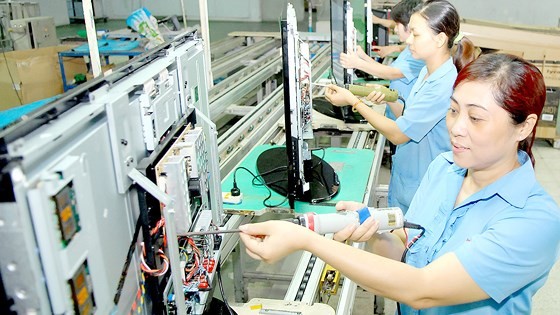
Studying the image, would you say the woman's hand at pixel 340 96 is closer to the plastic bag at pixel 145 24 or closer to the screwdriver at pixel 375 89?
the screwdriver at pixel 375 89

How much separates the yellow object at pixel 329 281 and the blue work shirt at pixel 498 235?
0.35m

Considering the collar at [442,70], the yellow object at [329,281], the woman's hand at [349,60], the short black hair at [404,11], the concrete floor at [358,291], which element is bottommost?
the concrete floor at [358,291]

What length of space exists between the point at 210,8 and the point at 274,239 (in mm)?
12367

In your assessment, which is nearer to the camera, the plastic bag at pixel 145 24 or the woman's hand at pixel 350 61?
the woman's hand at pixel 350 61

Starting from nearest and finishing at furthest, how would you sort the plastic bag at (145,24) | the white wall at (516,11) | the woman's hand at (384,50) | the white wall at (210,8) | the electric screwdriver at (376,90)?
the electric screwdriver at (376,90), the woman's hand at (384,50), the plastic bag at (145,24), the white wall at (516,11), the white wall at (210,8)

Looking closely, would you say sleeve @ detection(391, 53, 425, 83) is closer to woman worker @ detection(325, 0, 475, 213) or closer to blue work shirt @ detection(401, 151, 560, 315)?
woman worker @ detection(325, 0, 475, 213)

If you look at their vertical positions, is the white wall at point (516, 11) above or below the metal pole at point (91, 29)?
below

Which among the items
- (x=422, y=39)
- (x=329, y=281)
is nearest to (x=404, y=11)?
(x=422, y=39)

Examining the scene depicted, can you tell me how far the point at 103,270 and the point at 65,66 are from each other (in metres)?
5.13

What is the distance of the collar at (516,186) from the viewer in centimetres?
111

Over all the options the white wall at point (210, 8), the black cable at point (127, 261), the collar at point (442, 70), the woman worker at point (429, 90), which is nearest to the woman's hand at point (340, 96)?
the woman worker at point (429, 90)

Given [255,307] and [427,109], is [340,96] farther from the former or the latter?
[255,307]

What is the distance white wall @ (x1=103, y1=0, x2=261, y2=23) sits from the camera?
41.0 feet

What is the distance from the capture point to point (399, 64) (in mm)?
3172
